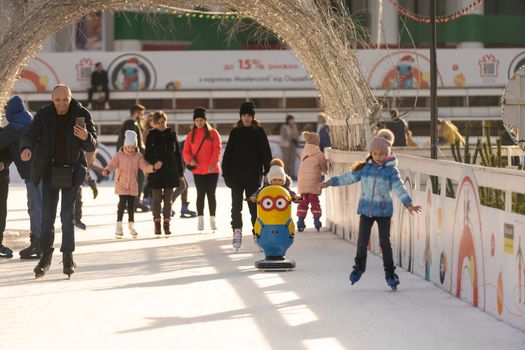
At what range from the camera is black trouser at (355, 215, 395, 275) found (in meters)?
11.1

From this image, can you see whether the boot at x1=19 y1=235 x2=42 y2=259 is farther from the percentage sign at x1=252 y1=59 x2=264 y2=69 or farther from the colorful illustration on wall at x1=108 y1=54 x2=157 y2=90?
the percentage sign at x1=252 y1=59 x2=264 y2=69

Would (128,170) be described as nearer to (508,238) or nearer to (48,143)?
(48,143)

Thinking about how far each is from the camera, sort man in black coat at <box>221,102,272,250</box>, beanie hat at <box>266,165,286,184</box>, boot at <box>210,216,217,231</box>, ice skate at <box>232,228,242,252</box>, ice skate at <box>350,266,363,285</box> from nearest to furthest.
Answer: ice skate at <box>350,266,363,285</box>, beanie hat at <box>266,165,286,184</box>, ice skate at <box>232,228,242,252</box>, man in black coat at <box>221,102,272,250</box>, boot at <box>210,216,217,231</box>

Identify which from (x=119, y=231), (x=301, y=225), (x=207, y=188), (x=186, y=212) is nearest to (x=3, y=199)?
(x=119, y=231)

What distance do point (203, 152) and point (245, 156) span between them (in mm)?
2316

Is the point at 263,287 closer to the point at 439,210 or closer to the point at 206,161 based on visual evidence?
the point at 439,210

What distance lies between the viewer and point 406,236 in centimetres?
1262

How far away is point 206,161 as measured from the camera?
17203 mm

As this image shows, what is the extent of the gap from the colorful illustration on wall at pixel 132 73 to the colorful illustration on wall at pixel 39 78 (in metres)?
1.42

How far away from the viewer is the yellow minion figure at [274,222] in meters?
12.5

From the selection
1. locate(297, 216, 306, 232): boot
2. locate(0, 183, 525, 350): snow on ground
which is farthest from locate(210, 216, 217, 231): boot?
locate(0, 183, 525, 350): snow on ground

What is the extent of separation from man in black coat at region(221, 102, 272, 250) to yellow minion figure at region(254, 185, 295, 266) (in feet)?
7.54

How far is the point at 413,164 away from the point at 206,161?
5.12 metres

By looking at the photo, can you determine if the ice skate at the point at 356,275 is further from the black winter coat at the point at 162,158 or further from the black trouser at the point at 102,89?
the black trouser at the point at 102,89
